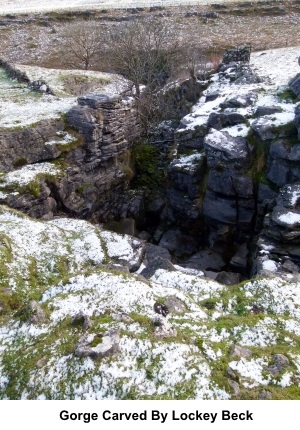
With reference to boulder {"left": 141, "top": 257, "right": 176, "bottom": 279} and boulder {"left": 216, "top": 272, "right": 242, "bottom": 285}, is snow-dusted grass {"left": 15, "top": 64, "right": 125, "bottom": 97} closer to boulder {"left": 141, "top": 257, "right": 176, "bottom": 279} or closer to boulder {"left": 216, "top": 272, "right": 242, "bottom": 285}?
boulder {"left": 141, "top": 257, "right": 176, "bottom": 279}

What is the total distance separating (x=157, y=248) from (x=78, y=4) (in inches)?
3245

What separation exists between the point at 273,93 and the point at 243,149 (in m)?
7.75

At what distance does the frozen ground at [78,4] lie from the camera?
84375 mm

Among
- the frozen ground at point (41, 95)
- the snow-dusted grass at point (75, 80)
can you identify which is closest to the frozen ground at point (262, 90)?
the frozen ground at point (41, 95)

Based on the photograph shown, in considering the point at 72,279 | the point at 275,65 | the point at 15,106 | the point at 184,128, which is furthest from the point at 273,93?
the point at 72,279

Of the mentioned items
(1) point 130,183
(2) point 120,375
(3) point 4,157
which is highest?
(2) point 120,375

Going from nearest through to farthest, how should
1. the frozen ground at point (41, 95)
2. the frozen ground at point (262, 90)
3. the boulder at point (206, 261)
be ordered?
the boulder at point (206, 261), the frozen ground at point (262, 90), the frozen ground at point (41, 95)

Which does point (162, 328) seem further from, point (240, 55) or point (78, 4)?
point (78, 4)

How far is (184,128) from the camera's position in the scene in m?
32.4

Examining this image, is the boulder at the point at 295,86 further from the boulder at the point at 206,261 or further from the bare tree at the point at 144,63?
the boulder at the point at 206,261

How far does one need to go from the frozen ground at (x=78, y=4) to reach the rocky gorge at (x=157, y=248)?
4789 cm

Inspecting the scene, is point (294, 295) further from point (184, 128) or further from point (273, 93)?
point (273, 93)
